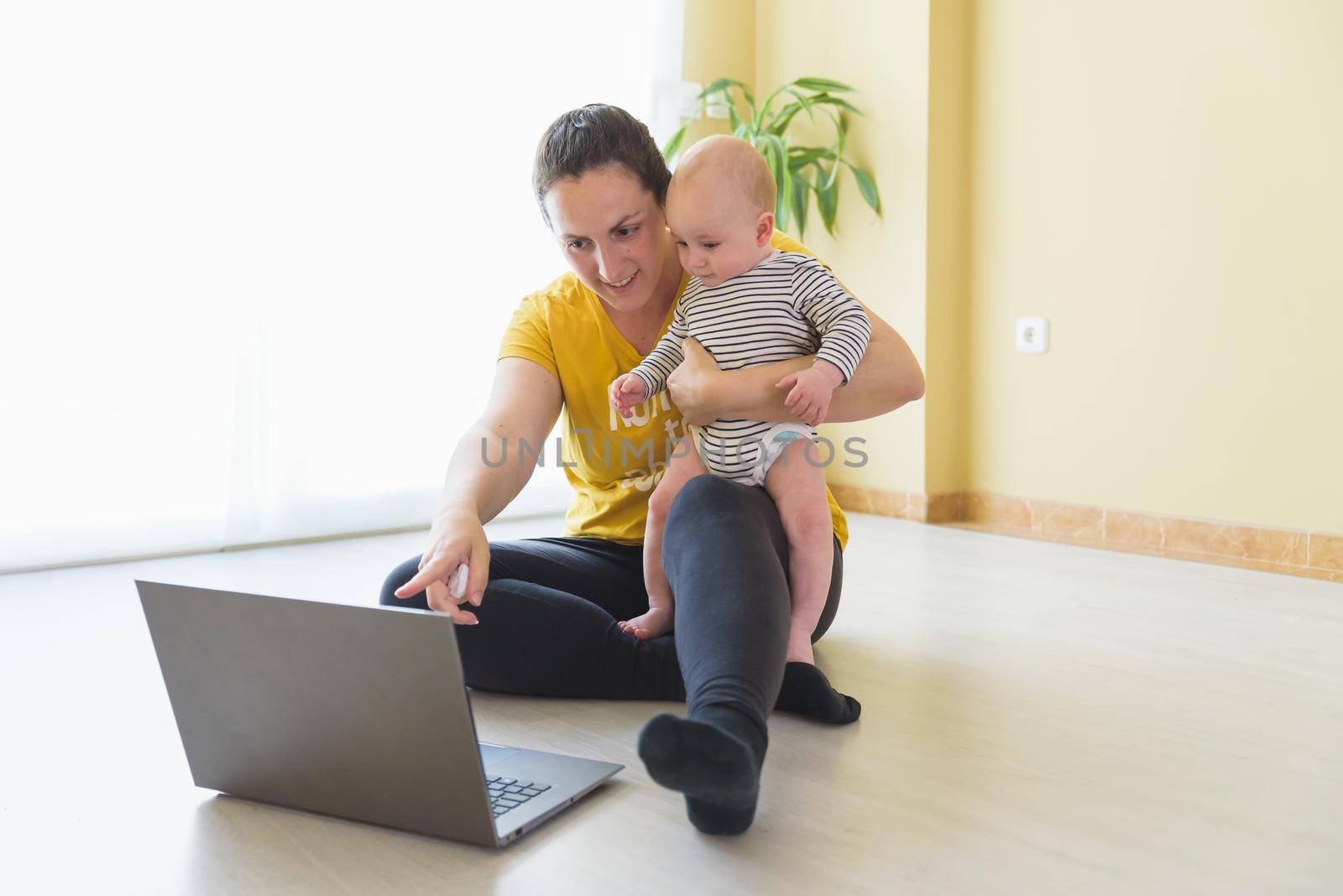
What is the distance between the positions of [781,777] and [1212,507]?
197 centimetres

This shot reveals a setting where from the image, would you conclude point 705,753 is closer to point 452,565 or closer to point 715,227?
point 452,565

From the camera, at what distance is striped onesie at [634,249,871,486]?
1.53 meters

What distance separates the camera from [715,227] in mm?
1515

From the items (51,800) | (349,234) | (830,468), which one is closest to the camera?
(51,800)

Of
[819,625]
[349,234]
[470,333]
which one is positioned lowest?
[819,625]

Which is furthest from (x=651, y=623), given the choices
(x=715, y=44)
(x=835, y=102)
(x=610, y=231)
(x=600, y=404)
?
(x=715, y=44)

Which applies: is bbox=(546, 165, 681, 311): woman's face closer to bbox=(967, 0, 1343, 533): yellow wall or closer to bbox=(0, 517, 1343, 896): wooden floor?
bbox=(0, 517, 1343, 896): wooden floor

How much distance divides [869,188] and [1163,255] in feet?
3.11

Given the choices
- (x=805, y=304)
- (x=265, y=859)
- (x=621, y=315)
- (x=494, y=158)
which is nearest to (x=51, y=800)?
(x=265, y=859)

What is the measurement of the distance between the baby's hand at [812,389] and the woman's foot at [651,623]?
352mm

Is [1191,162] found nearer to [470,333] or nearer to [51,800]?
[470,333]

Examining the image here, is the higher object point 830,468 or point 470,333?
point 470,333

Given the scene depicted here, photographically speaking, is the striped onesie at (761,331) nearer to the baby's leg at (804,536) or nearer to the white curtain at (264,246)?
the baby's leg at (804,536)

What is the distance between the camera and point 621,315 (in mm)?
1743
